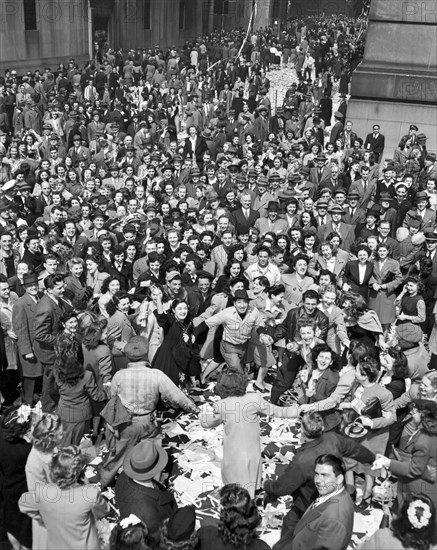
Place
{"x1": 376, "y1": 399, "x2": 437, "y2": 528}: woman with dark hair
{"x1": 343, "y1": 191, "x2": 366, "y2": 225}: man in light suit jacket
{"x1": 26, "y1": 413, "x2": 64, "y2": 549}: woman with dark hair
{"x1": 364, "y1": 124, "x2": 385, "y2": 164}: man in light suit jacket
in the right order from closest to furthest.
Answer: {"x1": 26, "y1": 413, "x2": 64, "y2": 549}: woman with dark hair < {"x1": 376, "y1": 399, "x2": 437, "y2": 528}: woman with dark hair < {"x1": 343, "y1": 191, "x2": 366, "y2": 225}: man in light suit jacket < {"x1": 364, "y1": 124, "x2": 385, "y2": 164}: man in light suit jacket

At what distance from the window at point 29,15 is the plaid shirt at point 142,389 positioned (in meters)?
29.1

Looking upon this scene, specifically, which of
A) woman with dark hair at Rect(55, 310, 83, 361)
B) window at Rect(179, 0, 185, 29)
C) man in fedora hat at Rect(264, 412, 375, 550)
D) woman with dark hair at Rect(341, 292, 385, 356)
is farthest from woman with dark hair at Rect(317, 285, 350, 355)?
window at Rect(179, 0, 185, 29)

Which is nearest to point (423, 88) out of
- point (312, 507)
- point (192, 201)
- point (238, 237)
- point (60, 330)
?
point (192, 201)

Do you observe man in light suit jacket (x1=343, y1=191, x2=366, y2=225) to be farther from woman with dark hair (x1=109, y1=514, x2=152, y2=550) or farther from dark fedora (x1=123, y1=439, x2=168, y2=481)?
woman with dark hair (x1=109, y1=514, x2=152, y2=550)

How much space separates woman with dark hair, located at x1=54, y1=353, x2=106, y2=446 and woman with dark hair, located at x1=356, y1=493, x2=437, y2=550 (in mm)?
3164

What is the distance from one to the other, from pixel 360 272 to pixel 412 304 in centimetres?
106

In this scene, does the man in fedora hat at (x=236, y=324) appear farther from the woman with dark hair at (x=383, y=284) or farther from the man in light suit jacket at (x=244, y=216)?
the man in light suit jacket at (x=244, y=216)

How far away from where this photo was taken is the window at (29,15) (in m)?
31.0

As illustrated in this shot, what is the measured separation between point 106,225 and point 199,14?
43.5 meters

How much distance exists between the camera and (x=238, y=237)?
10.1 metres

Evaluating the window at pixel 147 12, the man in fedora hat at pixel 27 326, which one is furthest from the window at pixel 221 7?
the man in fedora hat at pixel 27 326

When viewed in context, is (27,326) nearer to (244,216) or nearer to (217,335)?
(217,335)

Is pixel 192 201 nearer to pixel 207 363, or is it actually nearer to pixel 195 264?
pixel 195 264

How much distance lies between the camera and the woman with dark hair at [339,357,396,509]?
5.68 metres
